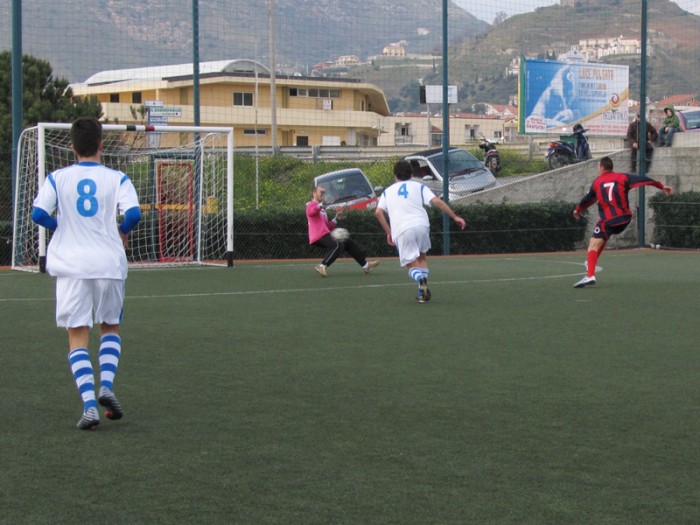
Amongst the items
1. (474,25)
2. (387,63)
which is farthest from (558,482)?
(387,63)

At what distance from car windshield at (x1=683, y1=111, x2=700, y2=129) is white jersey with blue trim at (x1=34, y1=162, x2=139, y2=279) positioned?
89.7 feet

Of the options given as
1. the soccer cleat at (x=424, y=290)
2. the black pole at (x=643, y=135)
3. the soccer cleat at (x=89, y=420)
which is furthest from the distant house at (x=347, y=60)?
the soccer cleat at (x=89, y=420)

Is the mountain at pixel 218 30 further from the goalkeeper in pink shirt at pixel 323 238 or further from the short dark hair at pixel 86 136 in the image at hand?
Answer: the short dark hair at pixel 86 136

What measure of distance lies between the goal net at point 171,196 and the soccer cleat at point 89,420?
13.1 metres

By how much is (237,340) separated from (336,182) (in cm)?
1497

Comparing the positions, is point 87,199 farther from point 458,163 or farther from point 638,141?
point 638,141

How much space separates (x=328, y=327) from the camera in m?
10.4

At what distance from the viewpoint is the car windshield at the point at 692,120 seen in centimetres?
3133

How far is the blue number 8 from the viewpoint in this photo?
6148mm

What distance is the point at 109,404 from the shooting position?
239 inches

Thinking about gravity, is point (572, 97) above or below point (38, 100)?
above

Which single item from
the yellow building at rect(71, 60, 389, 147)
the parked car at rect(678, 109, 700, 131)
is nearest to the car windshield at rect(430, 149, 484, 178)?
the parked car at rect(678, 109, 700, 131)

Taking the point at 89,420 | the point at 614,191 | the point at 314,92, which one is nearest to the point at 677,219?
the point at 614,191

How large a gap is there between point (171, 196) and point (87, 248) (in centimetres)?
1441
